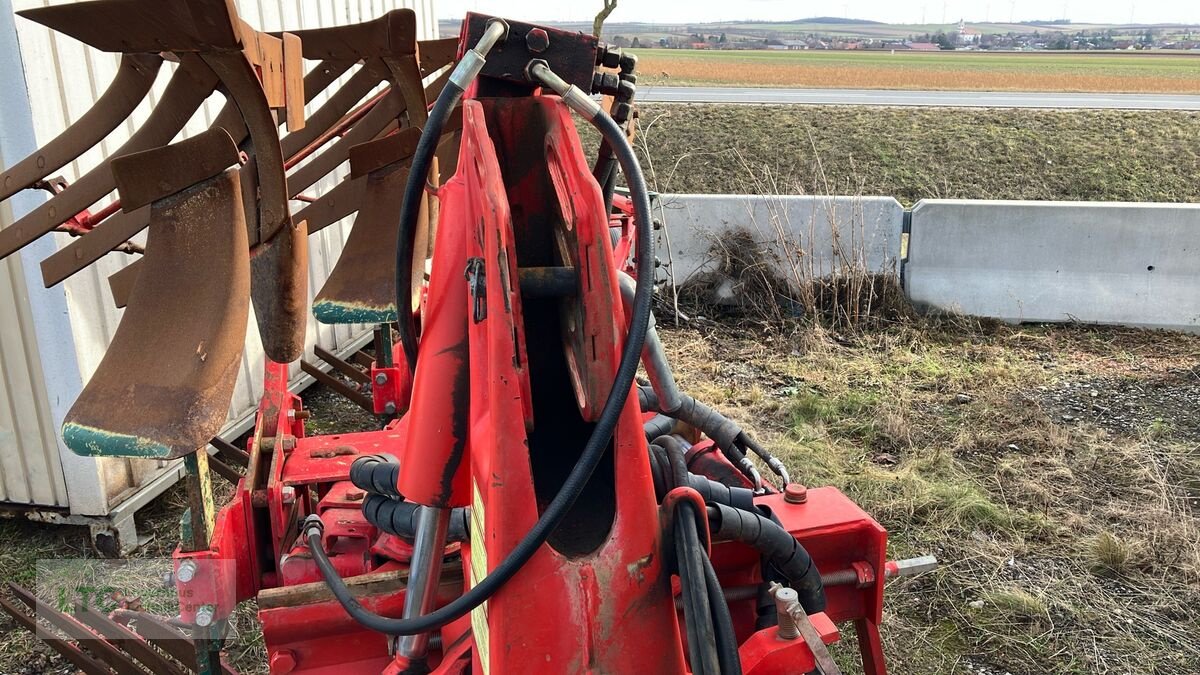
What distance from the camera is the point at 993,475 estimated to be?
4207mm

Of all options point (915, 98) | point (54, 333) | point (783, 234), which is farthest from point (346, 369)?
point (915, 98)

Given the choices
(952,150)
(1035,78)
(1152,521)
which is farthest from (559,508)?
(1035,78)

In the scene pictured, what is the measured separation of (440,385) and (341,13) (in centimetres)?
446

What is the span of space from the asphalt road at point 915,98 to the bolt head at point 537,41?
15332 millimetres

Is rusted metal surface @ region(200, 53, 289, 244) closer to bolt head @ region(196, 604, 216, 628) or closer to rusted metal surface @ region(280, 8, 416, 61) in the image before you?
rusted metal surface @ region(280, 8, 416, 61)

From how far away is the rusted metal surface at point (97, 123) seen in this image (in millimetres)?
2344

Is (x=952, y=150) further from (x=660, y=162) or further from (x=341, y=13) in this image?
(x=341, y=13)

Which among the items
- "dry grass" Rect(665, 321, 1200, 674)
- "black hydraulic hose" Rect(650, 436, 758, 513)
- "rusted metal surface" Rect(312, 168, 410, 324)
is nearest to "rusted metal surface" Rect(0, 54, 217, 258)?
"rusted metal surface" Rect(312, 168, 410, 324)

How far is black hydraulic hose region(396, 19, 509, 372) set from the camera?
1.47 metres

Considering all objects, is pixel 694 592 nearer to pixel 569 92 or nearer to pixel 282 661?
pixel 569 92

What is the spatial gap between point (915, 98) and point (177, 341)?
63.8 feet

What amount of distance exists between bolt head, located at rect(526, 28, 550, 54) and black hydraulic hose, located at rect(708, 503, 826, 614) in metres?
0.95

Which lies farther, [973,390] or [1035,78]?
[1035,78]

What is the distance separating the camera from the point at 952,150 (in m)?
12.0
